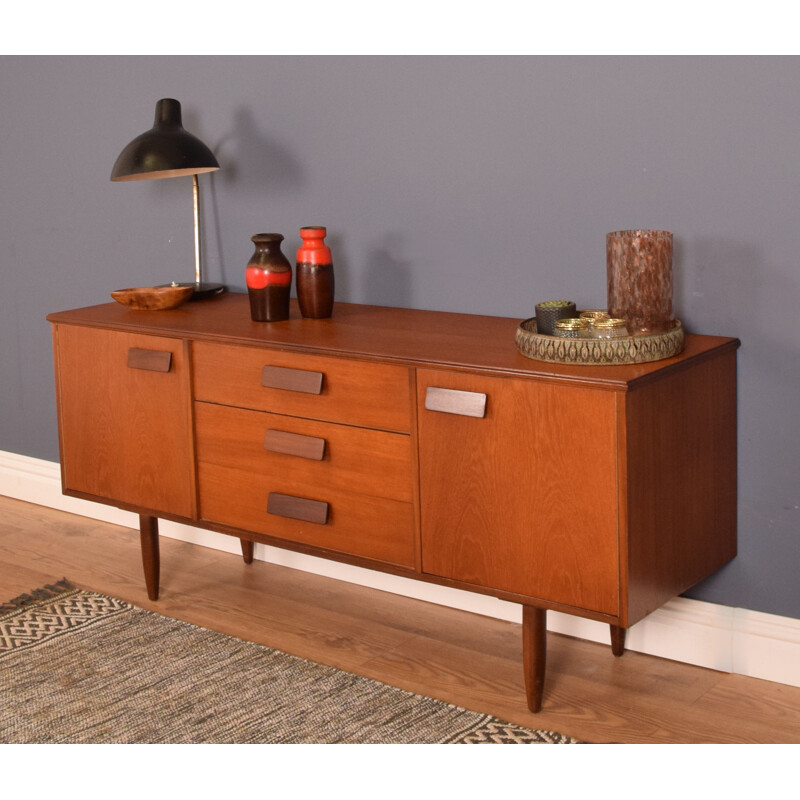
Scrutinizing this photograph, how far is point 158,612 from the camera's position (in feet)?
9.08

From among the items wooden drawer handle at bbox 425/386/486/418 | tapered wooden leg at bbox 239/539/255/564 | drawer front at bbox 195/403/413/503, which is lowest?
tapered wooden leg at bbox 239/539/255/564

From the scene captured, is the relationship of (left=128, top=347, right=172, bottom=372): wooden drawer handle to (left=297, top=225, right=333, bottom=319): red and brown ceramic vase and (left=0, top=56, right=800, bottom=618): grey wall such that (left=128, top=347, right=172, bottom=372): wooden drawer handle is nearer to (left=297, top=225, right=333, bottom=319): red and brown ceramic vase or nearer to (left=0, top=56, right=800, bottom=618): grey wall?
(left=297, top=225, right=333, bottom=319): red and brown ceramic vase

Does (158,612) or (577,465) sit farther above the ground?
(577,465)

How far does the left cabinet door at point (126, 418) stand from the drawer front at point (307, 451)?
84 mm

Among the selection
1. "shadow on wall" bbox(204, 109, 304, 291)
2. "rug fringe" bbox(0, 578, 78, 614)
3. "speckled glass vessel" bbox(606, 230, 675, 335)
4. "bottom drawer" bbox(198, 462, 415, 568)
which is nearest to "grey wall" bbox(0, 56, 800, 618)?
"shadow on wall" bbox(204, 109, 304, 291)

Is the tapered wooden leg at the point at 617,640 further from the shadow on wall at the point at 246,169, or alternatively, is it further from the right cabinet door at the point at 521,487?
the shadow on wall at the point at 246,169

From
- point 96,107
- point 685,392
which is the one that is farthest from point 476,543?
point 96,107

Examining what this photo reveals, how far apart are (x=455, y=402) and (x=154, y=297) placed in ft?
3.22

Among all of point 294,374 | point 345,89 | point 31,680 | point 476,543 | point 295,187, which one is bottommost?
point 31,680

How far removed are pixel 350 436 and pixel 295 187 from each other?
0.83 m

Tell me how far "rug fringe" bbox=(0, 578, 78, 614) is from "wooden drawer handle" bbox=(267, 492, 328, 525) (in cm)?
76

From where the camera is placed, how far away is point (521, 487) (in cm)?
208

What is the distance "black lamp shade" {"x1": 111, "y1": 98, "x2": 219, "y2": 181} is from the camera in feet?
8.90

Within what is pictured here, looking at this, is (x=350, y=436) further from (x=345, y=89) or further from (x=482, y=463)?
(x=345, y=89)
